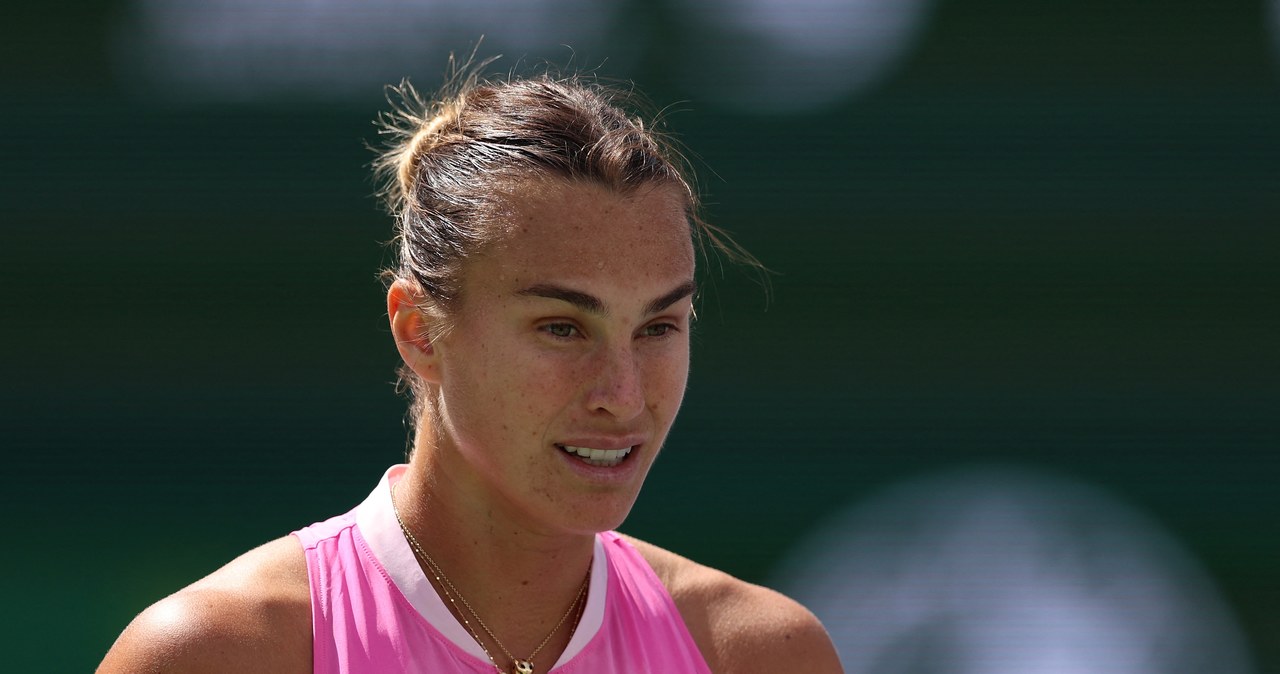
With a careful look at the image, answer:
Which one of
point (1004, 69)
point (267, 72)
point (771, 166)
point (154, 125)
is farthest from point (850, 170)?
point (154, 125)

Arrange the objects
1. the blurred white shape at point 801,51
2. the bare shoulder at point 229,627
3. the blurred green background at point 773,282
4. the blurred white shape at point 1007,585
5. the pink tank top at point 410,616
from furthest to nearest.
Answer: the blurred white shape at point 801,51, the blurred green background at point 773,282, the blurred white shape at point 1007,585, the pink tank top at point 410,616, the bare shoulder at point 229,627

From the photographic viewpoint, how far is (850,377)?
348 centimetres

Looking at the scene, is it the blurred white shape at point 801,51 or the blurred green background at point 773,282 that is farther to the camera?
the blurred white shape at point 801,51

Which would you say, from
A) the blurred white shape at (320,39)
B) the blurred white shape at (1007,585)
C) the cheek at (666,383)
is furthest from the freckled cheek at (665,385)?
the blurred white shape at (320,39)

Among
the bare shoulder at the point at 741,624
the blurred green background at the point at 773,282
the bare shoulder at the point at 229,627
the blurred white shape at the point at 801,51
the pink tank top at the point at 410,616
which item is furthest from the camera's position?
the blurred white shape at the point at 801,51

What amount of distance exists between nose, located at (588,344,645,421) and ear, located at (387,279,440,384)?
0.67ft

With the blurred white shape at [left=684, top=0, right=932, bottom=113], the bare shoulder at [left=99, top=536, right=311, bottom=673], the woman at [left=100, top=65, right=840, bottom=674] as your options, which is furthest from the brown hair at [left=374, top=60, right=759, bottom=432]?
the blurred white shape at [left=684, top=0, right=932, bottom=113]

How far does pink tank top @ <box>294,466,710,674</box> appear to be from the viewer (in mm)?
1473

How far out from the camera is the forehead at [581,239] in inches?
57.4

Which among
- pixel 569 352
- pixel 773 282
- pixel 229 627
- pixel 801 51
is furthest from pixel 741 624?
pixel 801 51

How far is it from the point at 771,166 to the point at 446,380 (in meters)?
2.15

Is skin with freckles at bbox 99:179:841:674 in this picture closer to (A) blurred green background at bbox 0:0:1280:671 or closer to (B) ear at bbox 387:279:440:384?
(B) ear at bbox 387:279:440:384

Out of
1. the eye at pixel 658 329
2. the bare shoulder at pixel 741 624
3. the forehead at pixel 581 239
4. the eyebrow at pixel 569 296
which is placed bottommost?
the bare shoulder at pixel 741 624

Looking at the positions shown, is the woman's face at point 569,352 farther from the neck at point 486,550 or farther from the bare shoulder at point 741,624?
the bare shoulder at point 741,624
